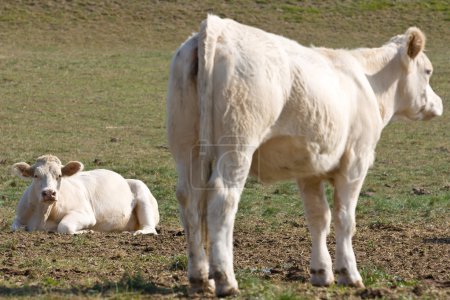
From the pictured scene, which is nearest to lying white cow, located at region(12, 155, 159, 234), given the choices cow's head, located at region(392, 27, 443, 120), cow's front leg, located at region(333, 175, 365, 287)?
cow's head, located at region(392, 27, 443, 120)

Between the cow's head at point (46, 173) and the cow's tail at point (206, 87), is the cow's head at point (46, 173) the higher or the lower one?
the lower one

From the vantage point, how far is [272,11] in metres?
57.1

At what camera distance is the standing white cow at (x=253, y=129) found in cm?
741

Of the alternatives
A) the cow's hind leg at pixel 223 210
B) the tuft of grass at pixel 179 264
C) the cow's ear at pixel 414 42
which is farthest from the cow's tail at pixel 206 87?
the cow's ear at pixel 414 42

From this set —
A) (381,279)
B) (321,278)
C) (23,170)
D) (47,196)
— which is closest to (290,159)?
(321,278)

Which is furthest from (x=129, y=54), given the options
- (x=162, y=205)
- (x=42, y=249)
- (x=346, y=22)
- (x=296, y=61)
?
(x=296, y=61)

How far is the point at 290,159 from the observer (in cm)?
815

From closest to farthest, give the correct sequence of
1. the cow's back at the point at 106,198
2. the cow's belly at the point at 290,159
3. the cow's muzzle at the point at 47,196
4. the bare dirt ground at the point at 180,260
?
the cow's belly at the point at 290,159
the bare dirt ground at the point at 180,260
the cow's muzzle at the point at 47,196
the cow's back at the point at 106,198

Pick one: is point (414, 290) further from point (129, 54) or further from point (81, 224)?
point (129, 54)

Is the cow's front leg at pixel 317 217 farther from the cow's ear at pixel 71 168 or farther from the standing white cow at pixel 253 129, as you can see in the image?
the cow's ear at pixel 71 168

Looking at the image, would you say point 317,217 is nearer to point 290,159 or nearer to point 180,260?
point 290,159

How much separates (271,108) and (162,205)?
9080 millimetres

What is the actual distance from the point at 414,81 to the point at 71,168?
583 cm

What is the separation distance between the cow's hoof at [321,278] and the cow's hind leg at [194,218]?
1.31m
